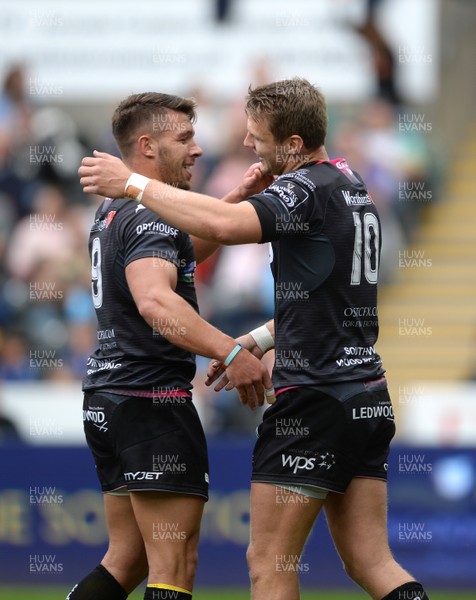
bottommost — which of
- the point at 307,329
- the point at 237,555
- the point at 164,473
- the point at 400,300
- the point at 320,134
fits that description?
the point at 237,555

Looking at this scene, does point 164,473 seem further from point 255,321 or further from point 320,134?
point 255,321

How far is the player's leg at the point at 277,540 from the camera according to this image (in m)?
5.36

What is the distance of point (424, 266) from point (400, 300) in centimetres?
57

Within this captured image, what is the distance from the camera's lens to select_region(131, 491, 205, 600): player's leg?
5660mm

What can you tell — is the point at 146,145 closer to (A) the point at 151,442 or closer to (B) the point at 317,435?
(A) the point at 151,442

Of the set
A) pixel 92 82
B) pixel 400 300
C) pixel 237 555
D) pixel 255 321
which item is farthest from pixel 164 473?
pixel 92 82

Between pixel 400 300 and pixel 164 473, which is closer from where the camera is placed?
pixel 164 473

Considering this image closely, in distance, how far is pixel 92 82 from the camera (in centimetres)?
1488

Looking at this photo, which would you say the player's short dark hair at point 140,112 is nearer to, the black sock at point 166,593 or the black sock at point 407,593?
the black sock at point 166,593

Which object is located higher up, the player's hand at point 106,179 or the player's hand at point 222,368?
the player's hand at point 106,179

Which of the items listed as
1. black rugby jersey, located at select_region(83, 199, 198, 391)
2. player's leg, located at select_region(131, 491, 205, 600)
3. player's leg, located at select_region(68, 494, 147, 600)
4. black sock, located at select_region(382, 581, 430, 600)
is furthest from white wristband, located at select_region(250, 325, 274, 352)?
black sock, located at select_region(382, 581, 430, 600)

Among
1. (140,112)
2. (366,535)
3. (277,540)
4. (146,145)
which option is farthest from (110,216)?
(366,535)

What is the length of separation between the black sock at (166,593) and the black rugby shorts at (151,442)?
414 mm

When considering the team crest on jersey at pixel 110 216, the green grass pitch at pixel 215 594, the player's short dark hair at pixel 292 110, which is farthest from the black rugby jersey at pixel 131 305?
the green grass pitch at pixel 215 594
